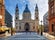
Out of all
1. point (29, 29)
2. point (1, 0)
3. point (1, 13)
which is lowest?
point (29, 29)

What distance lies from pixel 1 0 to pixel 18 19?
78.7 meters

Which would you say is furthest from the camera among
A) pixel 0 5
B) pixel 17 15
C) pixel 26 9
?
pixel 26 9

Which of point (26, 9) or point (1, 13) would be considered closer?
point (1, 13)

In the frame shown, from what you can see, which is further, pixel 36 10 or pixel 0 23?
pixel 36 10

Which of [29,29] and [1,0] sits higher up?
[1,0]

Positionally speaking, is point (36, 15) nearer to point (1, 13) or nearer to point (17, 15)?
point (17, 15)

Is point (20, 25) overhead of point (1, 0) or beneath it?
beneath

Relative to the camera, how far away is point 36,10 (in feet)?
427

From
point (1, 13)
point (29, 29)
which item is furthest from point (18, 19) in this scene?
point (1, 13)

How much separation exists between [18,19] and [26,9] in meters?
11.7

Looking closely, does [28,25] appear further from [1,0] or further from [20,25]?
[1,0]

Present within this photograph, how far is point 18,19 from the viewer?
411 feet

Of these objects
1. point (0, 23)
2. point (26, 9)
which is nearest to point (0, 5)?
point (0, 23)

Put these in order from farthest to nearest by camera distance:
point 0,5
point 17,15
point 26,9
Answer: point 26,9
point 17,15
point 0,5
